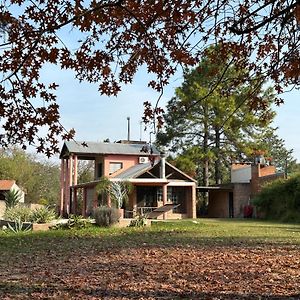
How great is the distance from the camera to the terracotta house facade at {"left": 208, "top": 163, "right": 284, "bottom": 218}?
108ft

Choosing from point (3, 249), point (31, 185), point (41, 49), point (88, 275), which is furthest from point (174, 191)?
point (41, 49)

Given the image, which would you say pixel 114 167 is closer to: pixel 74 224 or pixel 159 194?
pixel 159 194

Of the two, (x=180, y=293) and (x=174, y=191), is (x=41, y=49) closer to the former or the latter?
(x=180, y=293)

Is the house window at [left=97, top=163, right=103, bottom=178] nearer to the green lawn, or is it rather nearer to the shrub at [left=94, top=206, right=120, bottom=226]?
the shrub at [left=94, top=206, right=120, bottom=226]

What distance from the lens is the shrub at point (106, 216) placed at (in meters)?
18.4

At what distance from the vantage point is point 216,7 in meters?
6.40

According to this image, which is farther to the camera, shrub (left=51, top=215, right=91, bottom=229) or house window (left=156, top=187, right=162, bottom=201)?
house window (left=156, top=187, right=162, bottom=201)

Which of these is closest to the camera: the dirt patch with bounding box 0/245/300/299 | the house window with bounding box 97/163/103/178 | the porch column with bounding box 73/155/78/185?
the dirt patch with bounding box 0/245/300/299

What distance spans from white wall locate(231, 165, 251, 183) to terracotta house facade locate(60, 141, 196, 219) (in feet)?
19.5

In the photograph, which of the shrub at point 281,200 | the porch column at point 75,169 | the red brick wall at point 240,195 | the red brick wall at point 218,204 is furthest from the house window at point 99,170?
the shrub at point 281,200

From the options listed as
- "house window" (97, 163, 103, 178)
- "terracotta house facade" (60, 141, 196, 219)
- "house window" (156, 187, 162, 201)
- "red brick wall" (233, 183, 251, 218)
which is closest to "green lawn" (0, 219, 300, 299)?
"terracotta house facade" (60, 141, 196, 219)

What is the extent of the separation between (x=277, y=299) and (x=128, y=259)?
154 inches

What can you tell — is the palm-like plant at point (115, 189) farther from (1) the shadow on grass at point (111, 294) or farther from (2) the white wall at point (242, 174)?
(1) the shadow on grass at point (111, 294)

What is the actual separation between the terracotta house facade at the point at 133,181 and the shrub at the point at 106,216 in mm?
7956
